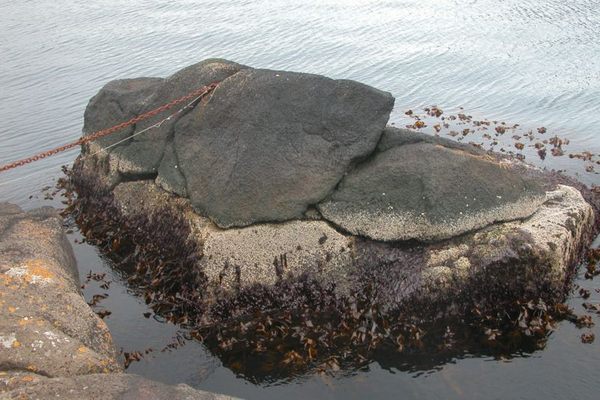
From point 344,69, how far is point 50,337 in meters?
14.3

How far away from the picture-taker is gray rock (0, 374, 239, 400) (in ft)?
16.4

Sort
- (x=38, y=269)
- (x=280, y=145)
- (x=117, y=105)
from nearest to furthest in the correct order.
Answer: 1. (x=38, y=269)
2. (x=280, y=145)
3. (x=117, y=105)

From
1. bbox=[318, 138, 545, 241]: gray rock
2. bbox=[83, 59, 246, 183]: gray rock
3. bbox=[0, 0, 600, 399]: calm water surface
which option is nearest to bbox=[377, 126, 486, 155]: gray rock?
bbox=[318, 138, 545, 241]: gray rock

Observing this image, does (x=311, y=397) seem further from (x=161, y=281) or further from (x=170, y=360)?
(x=161, y=281)

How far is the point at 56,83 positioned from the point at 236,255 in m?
14.6

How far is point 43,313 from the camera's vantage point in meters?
6.62

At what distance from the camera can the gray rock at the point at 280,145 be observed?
8.55 meters

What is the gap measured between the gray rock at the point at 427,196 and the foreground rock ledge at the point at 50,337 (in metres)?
3.34

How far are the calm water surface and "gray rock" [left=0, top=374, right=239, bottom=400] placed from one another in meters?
1.62

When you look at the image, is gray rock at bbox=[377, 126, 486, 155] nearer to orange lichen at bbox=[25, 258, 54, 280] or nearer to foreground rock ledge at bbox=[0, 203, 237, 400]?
foreground rock ledge at bbox=[0, 203, 237, 400]

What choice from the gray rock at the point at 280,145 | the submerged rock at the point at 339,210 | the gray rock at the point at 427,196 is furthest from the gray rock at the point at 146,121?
the gray rock at the point at 427,196

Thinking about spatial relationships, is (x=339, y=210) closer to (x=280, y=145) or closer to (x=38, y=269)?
(x=280, y=145)

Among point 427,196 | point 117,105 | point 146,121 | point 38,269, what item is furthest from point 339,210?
point 117,105

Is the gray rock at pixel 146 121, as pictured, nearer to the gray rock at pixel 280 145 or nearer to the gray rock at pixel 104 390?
the gray rock at pixel 280 145
